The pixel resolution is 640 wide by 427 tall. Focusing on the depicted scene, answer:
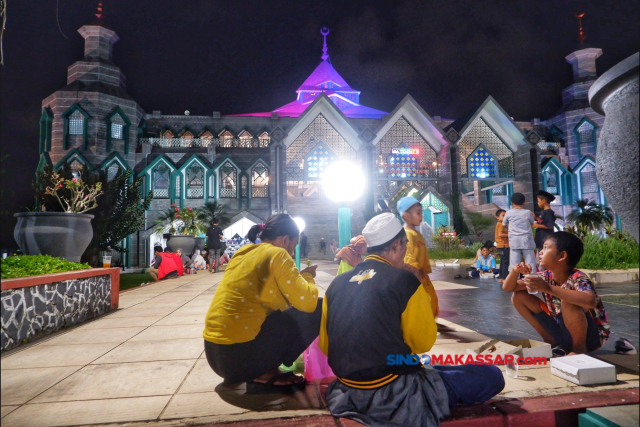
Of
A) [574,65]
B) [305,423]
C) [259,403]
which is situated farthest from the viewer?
[574,65]

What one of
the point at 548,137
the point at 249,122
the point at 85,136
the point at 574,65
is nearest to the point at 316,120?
the point at 249,122

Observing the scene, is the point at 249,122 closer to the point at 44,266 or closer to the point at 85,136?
the point at 85,136

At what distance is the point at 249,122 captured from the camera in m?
31.6

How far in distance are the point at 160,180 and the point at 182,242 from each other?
430 inches

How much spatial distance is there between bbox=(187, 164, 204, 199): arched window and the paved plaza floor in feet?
72.6

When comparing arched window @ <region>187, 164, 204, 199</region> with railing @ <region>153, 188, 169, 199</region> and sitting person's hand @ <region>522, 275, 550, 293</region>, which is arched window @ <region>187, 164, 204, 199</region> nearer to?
railing @ <region>153, 188, 169, 199</region>

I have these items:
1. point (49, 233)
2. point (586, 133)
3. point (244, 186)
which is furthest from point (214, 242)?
point (586, 133)

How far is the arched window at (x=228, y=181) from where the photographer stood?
26281mm

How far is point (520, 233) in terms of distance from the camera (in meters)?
5.95

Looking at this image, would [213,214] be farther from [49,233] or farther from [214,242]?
[49,233]

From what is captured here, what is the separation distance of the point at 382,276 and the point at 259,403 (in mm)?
1150

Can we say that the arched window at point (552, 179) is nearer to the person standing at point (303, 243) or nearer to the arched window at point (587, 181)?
the arched window at point (587, 181)

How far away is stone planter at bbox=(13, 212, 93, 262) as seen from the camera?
6.21 metres

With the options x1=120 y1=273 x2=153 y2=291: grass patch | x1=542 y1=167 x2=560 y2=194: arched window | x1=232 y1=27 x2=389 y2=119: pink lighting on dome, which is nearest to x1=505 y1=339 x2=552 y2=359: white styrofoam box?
x1=120 y1=273 x2=153 y2=291: grass patch
